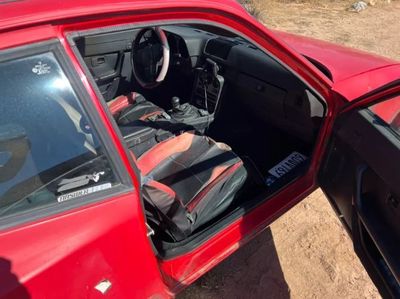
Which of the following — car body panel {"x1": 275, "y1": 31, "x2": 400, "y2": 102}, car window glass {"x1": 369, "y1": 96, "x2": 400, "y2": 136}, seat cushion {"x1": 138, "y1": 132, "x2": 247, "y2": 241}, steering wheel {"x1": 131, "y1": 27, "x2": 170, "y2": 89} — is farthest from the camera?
steering wheel {"x1": 131, "y1": 27, "x2": 170, "y2": 89}

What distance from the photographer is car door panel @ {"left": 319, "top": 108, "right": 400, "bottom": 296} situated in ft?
5.19

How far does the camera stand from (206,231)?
2004mm

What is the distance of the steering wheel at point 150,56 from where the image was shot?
111 inches

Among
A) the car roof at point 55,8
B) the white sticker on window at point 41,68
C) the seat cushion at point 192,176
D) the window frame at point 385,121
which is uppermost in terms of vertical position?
the car roof at point 55,8

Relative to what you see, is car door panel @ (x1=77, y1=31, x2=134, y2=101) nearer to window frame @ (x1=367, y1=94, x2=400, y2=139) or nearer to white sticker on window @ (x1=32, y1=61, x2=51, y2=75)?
white sticker on window @ (x1=32, y1=61, x2=51, y2=75)

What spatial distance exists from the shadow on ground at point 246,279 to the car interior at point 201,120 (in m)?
0.62

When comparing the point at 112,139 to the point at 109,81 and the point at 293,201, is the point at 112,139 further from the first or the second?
the point at 109,81

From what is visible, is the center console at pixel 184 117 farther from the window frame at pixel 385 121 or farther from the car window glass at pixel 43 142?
the window frame at pixel 385 121

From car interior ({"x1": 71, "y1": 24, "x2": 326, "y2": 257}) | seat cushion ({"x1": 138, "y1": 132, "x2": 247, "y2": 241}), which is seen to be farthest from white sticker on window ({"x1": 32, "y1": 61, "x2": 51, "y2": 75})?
seat cushion ({"x1": 138, "y1": 132, "x2": 247, "y2": 241})

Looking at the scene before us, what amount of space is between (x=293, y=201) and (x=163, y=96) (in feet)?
5.22

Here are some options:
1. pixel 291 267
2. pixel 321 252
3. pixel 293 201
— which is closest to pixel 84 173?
pixel 293 201

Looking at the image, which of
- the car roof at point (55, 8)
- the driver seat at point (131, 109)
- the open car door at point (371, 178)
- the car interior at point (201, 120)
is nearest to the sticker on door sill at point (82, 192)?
the car interior at point (201, 120)

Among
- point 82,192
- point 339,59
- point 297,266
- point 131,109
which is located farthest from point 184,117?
point 82,192

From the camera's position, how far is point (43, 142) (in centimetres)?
135
